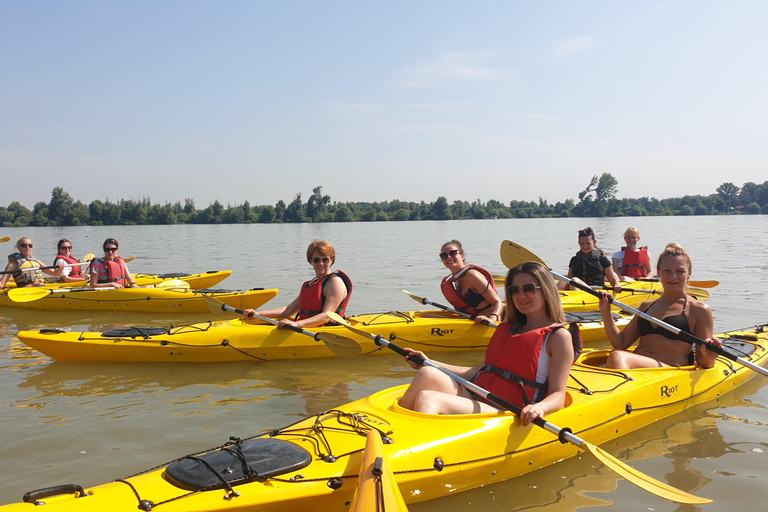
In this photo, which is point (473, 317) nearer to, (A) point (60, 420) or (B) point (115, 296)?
(A) point (60, 420)

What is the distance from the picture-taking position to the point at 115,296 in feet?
31.3

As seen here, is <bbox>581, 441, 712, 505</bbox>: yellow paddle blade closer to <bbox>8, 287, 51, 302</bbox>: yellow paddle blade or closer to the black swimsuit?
the black swimsuit

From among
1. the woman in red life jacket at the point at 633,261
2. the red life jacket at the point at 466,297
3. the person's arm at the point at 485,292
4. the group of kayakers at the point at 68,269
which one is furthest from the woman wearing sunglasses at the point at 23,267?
the woman in red life jacket at the point at 633,261

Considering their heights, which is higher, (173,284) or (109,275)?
(109,275)

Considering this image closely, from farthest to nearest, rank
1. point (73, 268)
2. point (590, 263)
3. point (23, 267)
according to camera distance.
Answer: point (73, 268), point (23, 267), point (590, 263)

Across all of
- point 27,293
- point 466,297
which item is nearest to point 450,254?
point 466,297

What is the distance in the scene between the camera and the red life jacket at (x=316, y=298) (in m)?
5.85

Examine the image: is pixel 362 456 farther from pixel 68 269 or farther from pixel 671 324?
pixel 68 269

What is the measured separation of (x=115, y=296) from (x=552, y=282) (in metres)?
8.33

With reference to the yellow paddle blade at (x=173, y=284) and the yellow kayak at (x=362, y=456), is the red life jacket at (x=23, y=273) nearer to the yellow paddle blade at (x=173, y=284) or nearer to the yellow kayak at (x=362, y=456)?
the yellow paddle blade at (x=173, y=284)

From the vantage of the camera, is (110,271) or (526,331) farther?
(110,271)

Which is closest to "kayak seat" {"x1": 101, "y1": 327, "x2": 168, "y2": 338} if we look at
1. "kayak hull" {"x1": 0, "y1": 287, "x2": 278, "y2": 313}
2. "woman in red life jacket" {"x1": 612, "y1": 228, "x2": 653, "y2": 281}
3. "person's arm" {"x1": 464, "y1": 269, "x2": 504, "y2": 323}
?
"kayak hull" {"x1": 0, "y1": 287, "x2": 278, "y2": 313}

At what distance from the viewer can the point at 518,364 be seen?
10.7 feet

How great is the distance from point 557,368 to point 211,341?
4.03m
